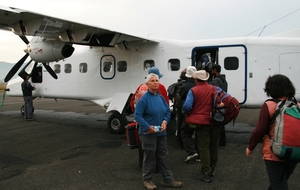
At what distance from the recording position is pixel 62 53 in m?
7.93

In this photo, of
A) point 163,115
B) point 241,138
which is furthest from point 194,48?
point 163,115

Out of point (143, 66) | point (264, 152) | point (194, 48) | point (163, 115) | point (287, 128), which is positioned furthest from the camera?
point (143, 66)

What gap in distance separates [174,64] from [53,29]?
3.79 meters

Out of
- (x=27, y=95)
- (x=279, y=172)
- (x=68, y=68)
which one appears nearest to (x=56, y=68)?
(x=68, y=68)

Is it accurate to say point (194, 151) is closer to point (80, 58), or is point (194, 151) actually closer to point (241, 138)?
point (241, 138)

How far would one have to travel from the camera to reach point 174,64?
823 cm

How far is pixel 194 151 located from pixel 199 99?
1525 mm

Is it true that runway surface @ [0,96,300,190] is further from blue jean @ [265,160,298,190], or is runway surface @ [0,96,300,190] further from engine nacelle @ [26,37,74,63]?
engine nacelle @ [26,37,74,63]

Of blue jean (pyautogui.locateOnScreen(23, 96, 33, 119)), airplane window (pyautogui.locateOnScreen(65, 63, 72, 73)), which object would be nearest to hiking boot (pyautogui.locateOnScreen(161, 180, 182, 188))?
airplane window (pyautogui.locateOnScreen(65, 63, 72, 73))

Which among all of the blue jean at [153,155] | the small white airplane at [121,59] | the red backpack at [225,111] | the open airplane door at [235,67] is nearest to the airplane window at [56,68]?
the small white airplane at [121,59]

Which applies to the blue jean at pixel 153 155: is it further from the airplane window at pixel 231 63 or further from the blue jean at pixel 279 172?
the airplane window at pixel 231 63

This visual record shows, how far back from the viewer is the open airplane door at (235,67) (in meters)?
7.34

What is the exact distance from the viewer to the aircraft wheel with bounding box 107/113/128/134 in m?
8.20

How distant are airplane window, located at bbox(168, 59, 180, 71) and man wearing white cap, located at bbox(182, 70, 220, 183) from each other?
385cm
